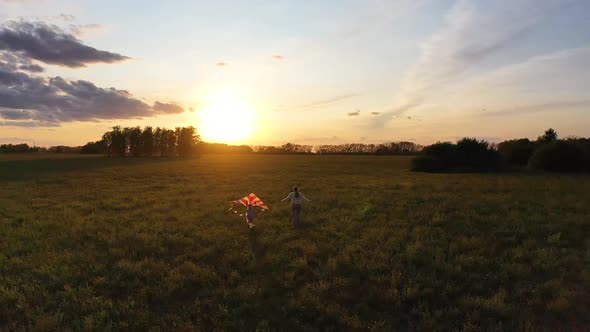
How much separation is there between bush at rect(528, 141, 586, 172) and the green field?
1158 inches

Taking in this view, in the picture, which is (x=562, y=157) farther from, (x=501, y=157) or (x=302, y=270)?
(x=302, y=270)

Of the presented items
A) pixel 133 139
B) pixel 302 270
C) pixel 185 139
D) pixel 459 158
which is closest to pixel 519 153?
pixel 459 158

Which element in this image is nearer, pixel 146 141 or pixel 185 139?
pixel 146 141

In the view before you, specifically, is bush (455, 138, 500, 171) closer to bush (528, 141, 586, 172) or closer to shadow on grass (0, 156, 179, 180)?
bush (528, 141, 586, 172)

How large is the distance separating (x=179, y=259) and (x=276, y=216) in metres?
6.46

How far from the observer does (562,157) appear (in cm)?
3997

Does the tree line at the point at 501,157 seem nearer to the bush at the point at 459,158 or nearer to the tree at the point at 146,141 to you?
the bush at the point at 459,158

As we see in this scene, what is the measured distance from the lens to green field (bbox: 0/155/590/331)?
21.4 ft

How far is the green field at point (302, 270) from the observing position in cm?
652

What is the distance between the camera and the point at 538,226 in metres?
12.7

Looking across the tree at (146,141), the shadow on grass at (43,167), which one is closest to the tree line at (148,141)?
the tree at (146,141)

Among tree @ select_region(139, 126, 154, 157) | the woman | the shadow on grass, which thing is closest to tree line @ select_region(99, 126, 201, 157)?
tree @ select_region(139, 126, 154, 157)

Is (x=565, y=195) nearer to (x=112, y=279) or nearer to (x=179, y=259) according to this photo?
(x=179, y=259)

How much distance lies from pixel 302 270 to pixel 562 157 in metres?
44.0
